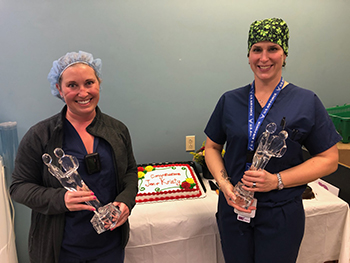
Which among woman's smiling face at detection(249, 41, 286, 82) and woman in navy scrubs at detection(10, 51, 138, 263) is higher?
woman's smiling face at detection(249, 41, 286, 82)

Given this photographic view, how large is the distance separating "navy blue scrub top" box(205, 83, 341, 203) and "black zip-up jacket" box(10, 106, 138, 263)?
1.66 ft

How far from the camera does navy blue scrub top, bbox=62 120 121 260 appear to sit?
970 mm

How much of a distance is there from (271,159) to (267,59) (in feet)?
1.37

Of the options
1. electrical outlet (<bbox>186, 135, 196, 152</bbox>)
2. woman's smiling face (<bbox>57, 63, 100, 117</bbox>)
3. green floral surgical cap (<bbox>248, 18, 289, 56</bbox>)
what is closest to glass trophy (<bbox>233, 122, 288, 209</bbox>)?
green floral surgical cap (<bbox>248, 18, 289, 56</bbox>)

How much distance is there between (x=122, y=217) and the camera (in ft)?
3.23

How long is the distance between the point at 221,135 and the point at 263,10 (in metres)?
1.36

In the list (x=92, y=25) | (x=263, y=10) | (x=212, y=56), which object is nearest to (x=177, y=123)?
(x=212, y=56)

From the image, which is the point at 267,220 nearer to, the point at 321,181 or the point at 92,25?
the point at 321,181

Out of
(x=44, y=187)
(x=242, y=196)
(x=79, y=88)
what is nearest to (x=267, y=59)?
(x=242, y=196)

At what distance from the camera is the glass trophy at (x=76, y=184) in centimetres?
86

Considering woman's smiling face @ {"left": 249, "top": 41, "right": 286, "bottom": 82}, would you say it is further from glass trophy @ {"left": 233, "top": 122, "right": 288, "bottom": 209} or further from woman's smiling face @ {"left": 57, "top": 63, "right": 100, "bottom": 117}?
woman's smiling face @ {"left": 57, "top": 63, "right": 100, "bottom": 117}

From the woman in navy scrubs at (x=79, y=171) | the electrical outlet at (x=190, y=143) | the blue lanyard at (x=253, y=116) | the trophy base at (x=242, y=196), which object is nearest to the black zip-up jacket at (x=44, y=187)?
the woman in navy scrubs at (x=79, y=171)

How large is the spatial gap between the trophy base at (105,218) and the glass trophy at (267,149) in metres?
0.52

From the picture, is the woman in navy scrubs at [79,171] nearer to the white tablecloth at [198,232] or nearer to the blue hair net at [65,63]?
the blue hair net at [65,63]
